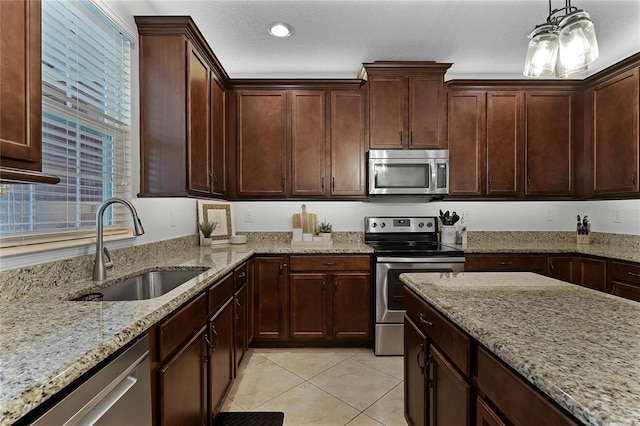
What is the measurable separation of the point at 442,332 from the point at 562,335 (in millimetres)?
441

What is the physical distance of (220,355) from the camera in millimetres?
1929

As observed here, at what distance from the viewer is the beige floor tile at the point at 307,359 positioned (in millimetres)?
2598

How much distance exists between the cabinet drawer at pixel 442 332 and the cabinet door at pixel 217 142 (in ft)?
6.19

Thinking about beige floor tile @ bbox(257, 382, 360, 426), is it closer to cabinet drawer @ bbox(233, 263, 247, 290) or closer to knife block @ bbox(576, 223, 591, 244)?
cabinet drawer @ bbox(233, 263, 247, 290)

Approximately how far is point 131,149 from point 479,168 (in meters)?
3.07

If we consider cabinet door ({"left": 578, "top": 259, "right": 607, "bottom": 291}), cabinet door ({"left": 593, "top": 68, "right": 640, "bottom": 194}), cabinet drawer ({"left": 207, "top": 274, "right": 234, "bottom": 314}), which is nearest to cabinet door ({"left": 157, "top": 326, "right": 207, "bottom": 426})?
cabinet drawer ({"left": 207, "top": 274, "right": 234, "bottom": 314})

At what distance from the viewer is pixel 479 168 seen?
3336 mm

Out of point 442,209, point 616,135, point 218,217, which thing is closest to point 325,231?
point 218,217

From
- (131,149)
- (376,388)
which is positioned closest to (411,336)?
(376,388)

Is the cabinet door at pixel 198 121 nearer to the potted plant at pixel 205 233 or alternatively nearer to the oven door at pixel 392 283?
the potted plant at pixel 205 233

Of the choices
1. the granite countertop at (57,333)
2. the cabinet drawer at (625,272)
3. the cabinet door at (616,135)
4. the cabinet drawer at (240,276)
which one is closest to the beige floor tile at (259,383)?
the cabinet drawer at (240,276)

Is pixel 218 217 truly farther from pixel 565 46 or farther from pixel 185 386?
pixel 565 46

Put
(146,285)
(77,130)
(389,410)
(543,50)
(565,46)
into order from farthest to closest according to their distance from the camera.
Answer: (389,410) < (146,285) < (77,130) < (543,50) < (565,46)

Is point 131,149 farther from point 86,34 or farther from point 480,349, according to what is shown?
point 480,349
